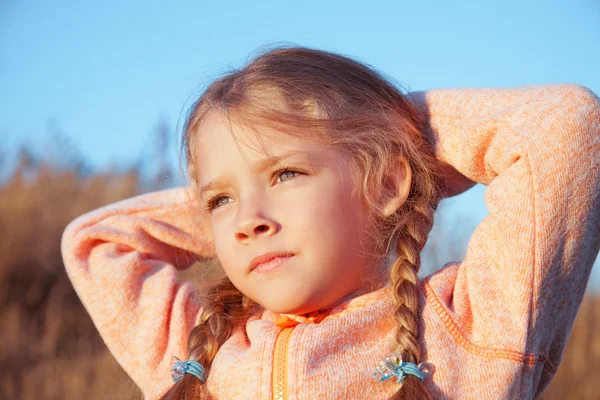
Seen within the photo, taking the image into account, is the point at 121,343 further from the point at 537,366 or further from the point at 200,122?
the point at 537,366

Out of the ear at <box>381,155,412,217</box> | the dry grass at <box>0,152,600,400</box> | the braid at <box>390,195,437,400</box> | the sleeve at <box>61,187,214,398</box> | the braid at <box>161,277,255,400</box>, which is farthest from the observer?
the dry grass at <box>0,152,600,400</box>

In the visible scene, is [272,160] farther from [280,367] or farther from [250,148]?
[280,367]

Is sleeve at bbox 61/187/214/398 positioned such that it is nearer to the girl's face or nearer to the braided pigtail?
the girl's face

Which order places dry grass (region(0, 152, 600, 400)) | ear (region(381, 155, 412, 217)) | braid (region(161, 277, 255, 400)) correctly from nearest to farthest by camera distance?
braid (region(161, 277, 255, 400)) → ear (region(381, 155, 412, 217)) → dry grass (region(0, 152, 600, 400))

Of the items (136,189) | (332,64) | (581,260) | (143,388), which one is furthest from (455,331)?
(136,189)

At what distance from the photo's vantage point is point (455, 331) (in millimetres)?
1690

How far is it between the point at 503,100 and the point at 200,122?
3.00ft

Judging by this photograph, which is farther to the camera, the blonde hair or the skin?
the blonde hair

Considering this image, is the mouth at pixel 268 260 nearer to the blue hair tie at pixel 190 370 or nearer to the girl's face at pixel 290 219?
the girl's face at pixel 290 219

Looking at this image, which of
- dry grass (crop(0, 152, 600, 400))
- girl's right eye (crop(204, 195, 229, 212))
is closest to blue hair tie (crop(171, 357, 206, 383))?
girl's right eye (crop(204, 195, 229, 212))

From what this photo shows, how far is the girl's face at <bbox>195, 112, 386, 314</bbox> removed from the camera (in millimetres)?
1697

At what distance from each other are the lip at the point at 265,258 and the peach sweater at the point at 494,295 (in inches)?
7.3

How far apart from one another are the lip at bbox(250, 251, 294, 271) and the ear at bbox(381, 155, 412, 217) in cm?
38

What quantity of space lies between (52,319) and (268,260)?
272 cm
